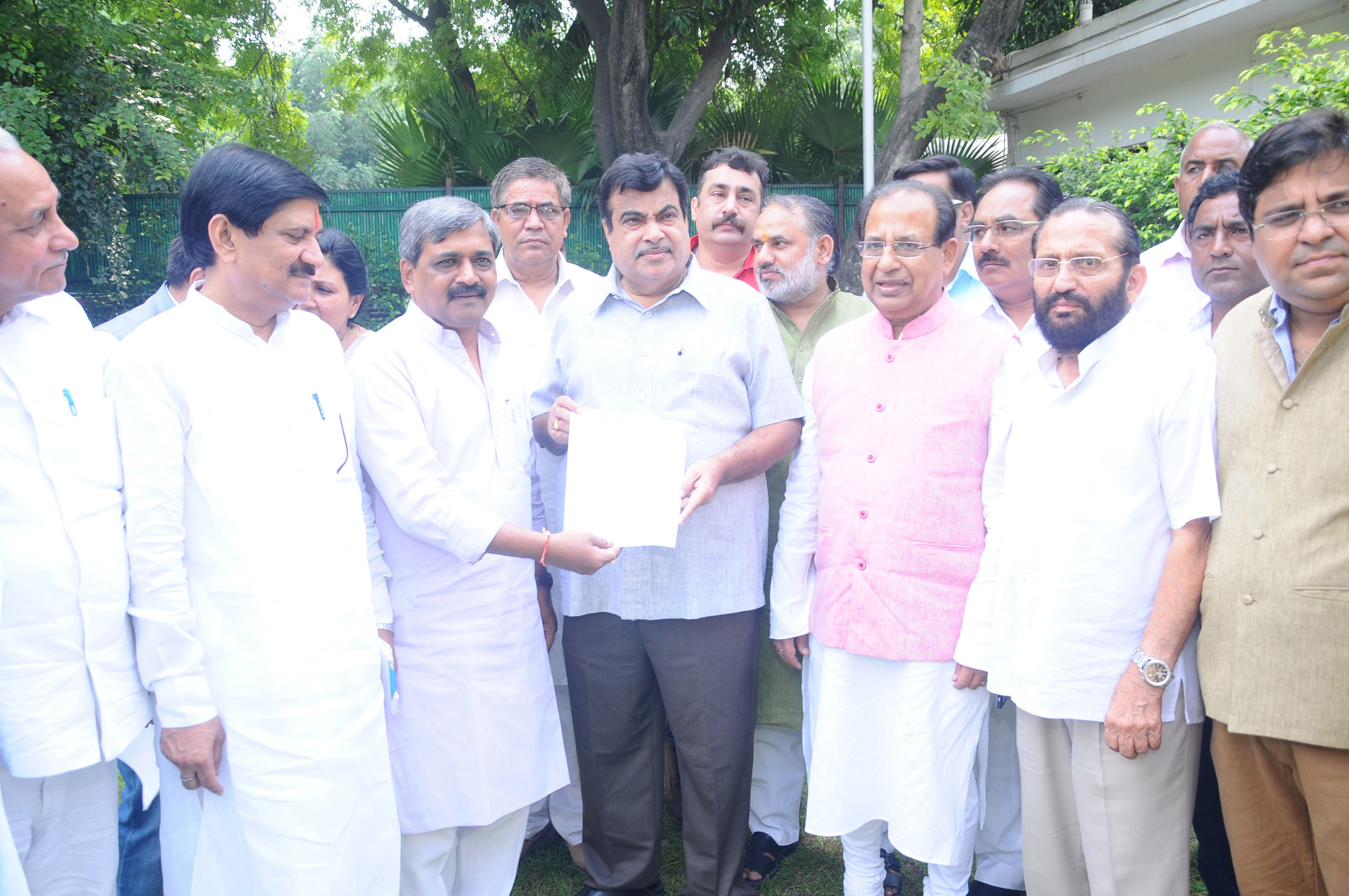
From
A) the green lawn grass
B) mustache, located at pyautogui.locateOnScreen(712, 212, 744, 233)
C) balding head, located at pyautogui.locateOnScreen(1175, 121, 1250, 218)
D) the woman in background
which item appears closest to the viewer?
the green lawn grass

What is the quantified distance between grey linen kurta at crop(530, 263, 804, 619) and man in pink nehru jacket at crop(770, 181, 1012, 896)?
0.64ft

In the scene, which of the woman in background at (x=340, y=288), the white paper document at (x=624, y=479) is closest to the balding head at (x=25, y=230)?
the woman in background at (x=340, y=288)

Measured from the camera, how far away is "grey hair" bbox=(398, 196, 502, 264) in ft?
10.1

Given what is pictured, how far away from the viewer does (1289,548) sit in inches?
94.1

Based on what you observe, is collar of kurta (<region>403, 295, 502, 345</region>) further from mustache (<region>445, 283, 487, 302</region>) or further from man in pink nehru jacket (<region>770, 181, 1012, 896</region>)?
man in pink nehru jacket (<region>770, 181, 1012, 896</region>)

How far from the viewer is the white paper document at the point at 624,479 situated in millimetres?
2986

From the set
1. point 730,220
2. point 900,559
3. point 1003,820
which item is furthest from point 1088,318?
point 730,220

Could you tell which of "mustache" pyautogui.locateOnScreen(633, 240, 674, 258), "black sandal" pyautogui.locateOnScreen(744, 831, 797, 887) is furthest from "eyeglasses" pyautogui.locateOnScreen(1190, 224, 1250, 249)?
"black sandal" pyautogui.locateOnScreen(744, 831, 797, 887)

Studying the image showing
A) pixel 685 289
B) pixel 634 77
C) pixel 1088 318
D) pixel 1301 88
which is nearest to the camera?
pixel 1088 318

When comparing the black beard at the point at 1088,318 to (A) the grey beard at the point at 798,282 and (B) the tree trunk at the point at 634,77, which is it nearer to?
(A) the grey beard at the point at 798,282

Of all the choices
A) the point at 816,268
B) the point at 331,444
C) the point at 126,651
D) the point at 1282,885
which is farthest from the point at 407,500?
the point at 1282,885

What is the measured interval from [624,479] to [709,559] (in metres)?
0.49

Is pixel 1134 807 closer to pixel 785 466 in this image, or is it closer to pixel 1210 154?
pixel 785 466

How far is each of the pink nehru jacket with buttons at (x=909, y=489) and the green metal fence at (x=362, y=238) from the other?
9.86 m
